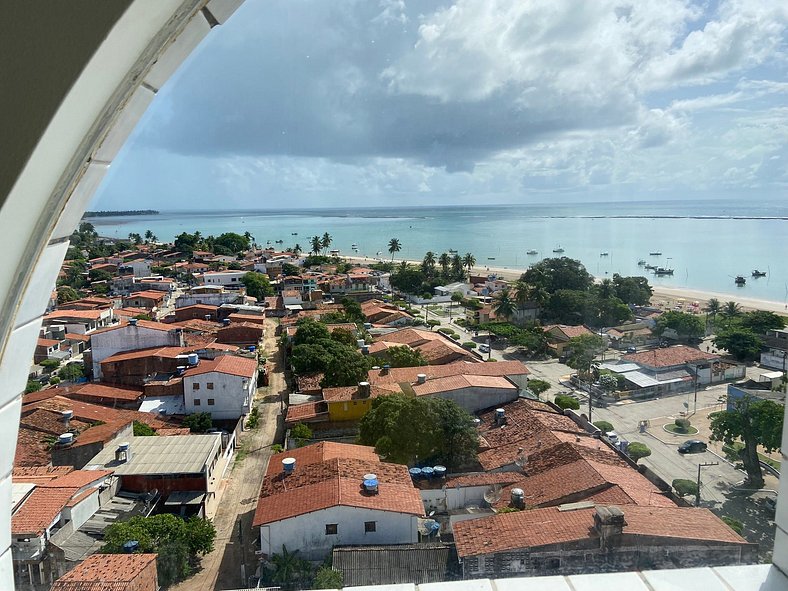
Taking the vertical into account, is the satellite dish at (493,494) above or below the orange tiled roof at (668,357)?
above

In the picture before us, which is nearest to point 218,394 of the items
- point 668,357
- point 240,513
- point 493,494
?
point 240,513

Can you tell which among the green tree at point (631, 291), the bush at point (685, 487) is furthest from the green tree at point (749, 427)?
the green tree at point (631, 291)

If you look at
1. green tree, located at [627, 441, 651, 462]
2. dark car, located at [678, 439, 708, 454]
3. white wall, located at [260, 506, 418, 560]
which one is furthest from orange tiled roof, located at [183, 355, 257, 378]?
dark car, located at [678, 439, 708, 454]

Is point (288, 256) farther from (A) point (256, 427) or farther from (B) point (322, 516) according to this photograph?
(B) point (322, 516)

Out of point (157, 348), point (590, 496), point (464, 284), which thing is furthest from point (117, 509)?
point (464, 284)

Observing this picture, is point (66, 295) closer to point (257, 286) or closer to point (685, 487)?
point (257, 286)

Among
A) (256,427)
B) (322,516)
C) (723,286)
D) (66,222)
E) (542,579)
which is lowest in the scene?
(723,286)

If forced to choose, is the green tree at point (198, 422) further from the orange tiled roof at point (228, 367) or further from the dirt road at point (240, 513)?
the orange tiled roof at point (228, 367)

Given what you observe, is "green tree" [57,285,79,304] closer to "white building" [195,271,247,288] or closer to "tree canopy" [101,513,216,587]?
"white building" [195,271,247,288]
